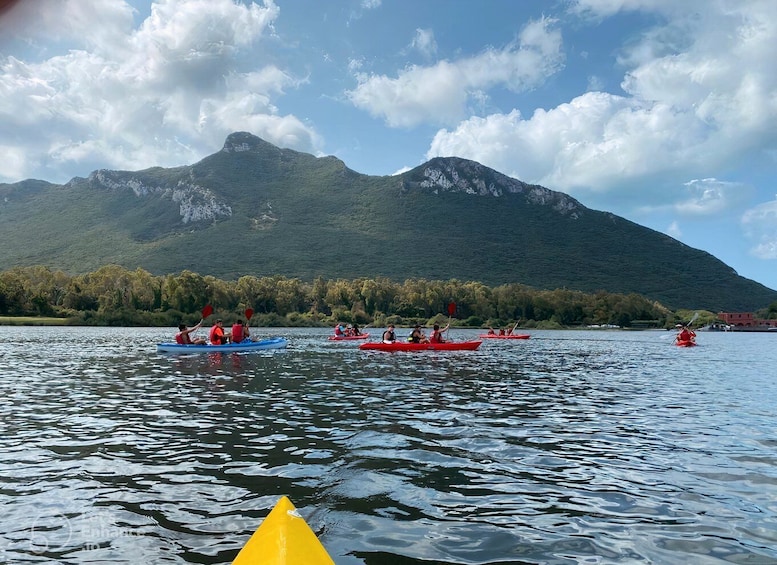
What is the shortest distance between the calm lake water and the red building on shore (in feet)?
587

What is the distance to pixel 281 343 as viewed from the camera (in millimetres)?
44812

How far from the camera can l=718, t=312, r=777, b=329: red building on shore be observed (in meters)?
173

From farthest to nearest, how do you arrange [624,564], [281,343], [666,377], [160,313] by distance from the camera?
1. [160,313]
2. [281,343]
3. [666,377]
4. [624,564]

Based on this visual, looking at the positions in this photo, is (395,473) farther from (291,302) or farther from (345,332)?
(291,302)

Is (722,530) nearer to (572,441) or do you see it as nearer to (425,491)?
(425,491)

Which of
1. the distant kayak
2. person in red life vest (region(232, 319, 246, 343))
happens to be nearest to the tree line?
person in red life vest (region(232, 319, 246, 343))

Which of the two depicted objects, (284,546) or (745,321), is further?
(745,321)

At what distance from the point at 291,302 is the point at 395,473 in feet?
425

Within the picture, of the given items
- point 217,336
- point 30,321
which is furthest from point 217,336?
point 30,321

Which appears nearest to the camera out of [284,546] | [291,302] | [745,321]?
[284,546]

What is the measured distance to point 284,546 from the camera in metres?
4.31

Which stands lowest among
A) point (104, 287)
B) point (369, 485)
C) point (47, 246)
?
point (369, 485)

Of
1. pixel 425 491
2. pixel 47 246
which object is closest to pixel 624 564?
pixel 425 491

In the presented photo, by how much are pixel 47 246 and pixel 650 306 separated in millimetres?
185597
